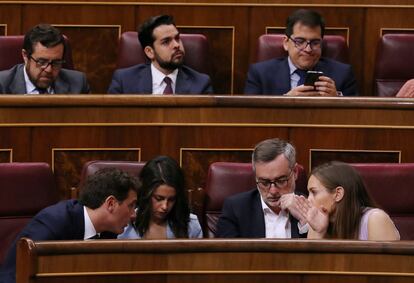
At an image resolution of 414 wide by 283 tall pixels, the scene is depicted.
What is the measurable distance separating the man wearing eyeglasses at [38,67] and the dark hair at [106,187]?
0.31 meters

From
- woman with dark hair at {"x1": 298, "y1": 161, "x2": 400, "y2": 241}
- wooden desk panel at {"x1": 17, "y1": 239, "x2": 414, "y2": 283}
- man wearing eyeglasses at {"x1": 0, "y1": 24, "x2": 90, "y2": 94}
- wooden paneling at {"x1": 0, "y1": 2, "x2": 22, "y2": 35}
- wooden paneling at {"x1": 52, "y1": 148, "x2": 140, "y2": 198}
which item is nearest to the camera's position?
wooden desk panel at {"x1": 17, "y1": 239, "x2": 414, "y2": 283}

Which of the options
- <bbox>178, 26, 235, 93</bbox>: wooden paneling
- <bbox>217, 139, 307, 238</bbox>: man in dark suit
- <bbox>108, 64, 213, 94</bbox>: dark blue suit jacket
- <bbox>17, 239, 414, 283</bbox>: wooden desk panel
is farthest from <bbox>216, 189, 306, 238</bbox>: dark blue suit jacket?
<bbox>178, 26, 235, 93</bbox>: wooden paneling

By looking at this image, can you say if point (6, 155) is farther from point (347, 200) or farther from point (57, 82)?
point (347, 200)

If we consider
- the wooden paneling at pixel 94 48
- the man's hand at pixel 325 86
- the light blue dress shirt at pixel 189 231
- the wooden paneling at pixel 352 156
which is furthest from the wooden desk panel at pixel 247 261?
the wooden paneling at pixel 94 48

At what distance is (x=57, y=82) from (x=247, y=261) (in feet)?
1.86

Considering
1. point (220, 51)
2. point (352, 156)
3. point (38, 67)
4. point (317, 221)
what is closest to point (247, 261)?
point (317, 221)

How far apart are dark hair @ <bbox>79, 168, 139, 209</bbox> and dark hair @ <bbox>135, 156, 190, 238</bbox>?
0.04 m

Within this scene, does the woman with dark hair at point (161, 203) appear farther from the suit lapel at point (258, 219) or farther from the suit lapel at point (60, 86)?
the suit lapel at point (60, 86)

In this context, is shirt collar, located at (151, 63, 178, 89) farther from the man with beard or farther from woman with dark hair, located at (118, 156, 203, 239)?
woman with dark hair, located at (118, 156, 203, 239)

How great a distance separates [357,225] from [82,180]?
318 mm

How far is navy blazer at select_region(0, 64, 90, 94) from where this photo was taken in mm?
1661

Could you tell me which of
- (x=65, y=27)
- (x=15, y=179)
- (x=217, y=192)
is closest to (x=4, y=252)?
(x=15, y=179)

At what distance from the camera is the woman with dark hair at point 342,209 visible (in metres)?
1.33

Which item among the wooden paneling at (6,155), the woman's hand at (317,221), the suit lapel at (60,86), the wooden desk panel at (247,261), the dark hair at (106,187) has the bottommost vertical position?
the wooden desk panel at (247,261)
